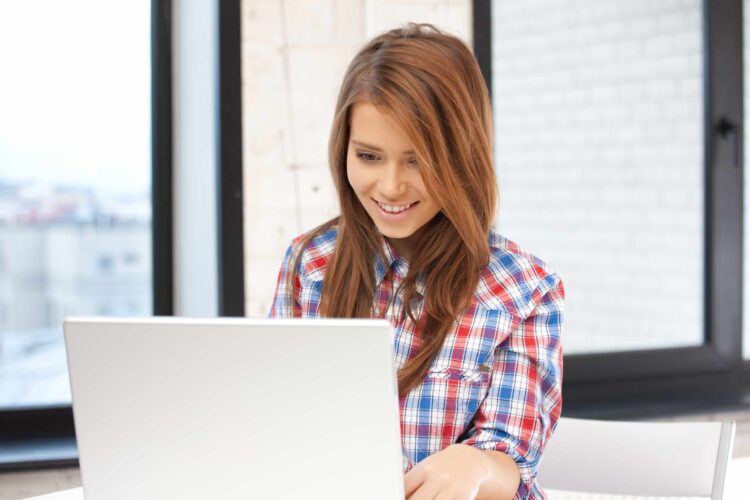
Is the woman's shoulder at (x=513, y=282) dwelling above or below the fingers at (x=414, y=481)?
above

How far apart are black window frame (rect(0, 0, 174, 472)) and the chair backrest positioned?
3.62 ft

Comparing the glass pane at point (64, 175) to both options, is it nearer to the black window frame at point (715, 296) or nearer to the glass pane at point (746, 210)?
the black window frame at point (715, 296)

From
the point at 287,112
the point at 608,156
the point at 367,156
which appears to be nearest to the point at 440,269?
the point at 367,156

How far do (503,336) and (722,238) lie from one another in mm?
1897

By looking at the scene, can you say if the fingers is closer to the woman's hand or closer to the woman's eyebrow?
the woman's hand

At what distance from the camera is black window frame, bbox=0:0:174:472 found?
217cm

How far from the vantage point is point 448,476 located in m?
0.88

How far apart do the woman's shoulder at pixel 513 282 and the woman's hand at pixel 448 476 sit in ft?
0.92

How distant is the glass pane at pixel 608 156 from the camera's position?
3.14 metres

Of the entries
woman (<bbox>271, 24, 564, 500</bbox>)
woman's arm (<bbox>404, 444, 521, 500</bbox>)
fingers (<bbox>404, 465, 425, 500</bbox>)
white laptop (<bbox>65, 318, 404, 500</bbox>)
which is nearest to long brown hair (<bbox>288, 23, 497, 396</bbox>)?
woman (<bbox>271, 24, 564, 500</bbox>)

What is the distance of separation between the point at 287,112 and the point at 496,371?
3.86 feet

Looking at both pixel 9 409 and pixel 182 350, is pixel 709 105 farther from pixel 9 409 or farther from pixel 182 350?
pixel 182 350

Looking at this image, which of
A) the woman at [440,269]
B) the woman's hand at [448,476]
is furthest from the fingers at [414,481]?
the woman at [440,269]

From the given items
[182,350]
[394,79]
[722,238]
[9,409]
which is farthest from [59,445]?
[722,238]
